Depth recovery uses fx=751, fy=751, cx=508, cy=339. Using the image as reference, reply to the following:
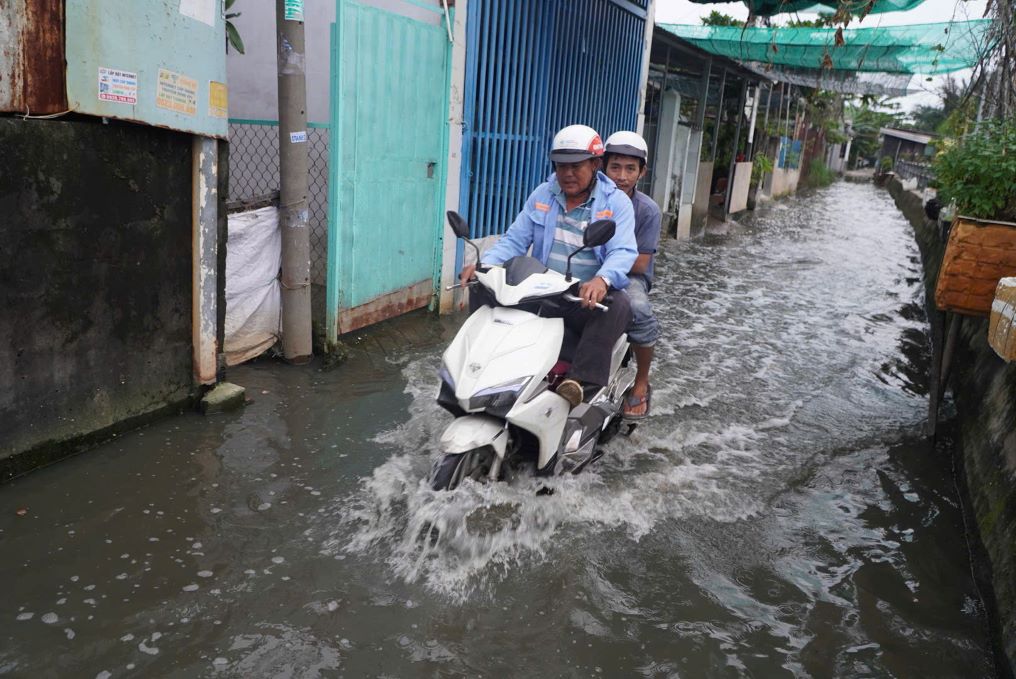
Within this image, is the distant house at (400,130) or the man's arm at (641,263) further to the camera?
the distant house at (400,130)

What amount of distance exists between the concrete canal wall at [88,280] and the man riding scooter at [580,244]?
175cm

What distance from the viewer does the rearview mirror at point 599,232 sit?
3.70 meters

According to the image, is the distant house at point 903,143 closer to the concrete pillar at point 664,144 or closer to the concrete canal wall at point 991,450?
the concrete pillar at point 664,144

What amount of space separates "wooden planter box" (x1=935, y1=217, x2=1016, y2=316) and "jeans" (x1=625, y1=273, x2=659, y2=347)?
1.71 metres

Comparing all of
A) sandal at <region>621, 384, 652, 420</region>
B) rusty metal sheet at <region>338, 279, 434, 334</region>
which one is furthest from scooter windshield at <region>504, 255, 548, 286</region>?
rusty metal sheet at <region>338, 279, 434, 334</region>

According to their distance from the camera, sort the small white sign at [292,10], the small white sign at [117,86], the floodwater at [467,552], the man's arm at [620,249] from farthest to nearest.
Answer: the small white sign at [292,10] < the man's arm at [620,249] < the small white sign at [117,86] < the floodwater at [467,552]

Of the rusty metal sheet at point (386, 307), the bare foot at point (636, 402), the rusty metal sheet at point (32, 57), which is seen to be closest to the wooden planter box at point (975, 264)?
the bare foot at point (636, 402)

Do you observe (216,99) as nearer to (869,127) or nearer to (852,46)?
(852,46)

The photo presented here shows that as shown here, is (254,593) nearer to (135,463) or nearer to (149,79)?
(135,463)

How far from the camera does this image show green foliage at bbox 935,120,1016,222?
15.5 feet

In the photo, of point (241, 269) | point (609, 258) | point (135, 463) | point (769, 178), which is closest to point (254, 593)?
point (135, 463)

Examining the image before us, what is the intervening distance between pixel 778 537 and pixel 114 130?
3998 mm

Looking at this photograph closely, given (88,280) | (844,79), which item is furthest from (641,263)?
(844,79)

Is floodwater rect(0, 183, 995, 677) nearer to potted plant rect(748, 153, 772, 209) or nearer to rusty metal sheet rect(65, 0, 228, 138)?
rusty metal sheet rect(65, 0, 228, 138)
